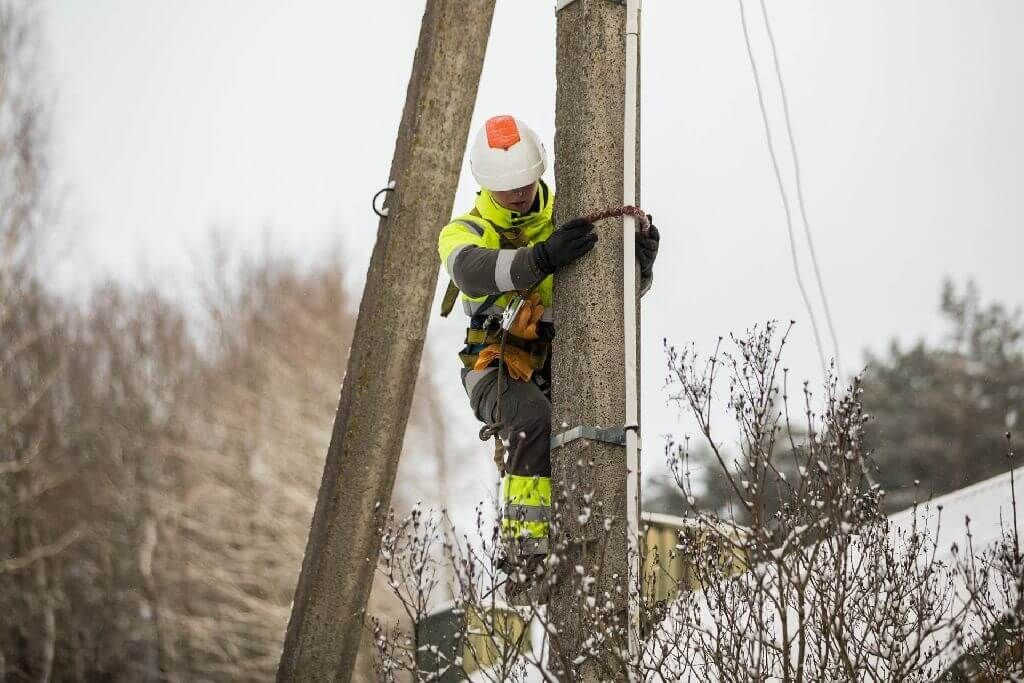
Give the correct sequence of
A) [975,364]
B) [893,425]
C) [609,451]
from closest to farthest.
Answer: [609,451] → [893,425] → [975,364]

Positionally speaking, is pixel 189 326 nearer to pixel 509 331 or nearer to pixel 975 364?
pixel 975 364

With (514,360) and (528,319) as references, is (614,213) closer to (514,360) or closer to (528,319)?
(528,319)

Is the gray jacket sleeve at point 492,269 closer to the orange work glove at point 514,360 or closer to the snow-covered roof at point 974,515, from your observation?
the orange work glove at point 514,360

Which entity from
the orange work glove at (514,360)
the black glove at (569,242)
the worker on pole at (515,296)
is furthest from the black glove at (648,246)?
the orange work glove at (514,360)

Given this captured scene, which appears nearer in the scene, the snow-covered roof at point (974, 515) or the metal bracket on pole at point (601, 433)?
the metal bracket on pole at point (601, 433)

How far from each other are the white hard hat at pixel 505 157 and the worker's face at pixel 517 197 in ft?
0.12

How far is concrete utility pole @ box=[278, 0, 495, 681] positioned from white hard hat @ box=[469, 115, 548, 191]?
111mm

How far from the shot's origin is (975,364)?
2855 centimetres

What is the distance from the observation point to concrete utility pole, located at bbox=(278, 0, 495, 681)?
358cm

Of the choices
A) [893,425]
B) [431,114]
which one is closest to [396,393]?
[431,114]

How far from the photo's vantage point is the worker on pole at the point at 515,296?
11.1 feet

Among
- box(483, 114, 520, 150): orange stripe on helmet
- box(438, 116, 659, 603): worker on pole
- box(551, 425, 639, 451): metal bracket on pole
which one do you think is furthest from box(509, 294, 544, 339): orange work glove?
box(551, 425, 639, 451): metal bracket on pole

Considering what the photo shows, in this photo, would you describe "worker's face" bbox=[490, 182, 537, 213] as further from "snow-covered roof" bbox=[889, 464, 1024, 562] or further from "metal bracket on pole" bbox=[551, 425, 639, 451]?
"snow-covered roof" bbox=[889, 464, 1024, 562]

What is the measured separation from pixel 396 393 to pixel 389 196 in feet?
2.26
